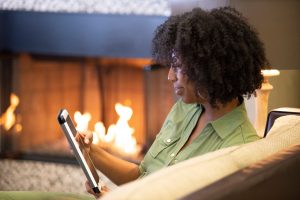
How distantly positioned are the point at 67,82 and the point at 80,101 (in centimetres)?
13

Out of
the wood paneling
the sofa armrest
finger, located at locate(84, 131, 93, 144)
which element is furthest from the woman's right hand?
the wood paneling

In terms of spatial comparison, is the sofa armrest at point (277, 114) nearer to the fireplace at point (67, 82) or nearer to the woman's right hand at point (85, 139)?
the woman's right hand at point (85, 139)

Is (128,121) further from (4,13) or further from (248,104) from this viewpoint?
(248,104)

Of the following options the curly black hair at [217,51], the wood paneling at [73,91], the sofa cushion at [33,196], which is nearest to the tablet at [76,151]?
the sofa cushion at [33,196]

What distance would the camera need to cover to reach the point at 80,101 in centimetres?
285

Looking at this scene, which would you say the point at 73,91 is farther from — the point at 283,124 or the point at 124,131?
the point at 283,124

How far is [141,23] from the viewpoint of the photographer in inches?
97.2

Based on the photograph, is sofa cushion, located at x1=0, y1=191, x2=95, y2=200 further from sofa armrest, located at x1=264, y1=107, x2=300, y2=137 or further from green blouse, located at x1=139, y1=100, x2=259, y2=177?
sofa armrest, located at x1=264, y1=107, x2=300, y2=137

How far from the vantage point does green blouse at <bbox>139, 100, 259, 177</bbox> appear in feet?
4.20

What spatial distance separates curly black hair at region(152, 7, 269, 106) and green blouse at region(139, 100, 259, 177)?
0.06 m

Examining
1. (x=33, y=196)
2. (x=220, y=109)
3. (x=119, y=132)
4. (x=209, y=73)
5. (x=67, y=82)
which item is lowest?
(x=119, y=132)

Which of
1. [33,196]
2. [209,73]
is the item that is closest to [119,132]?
[33,196]

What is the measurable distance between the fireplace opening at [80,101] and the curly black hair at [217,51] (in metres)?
1.32

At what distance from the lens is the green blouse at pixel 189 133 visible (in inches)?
50.4
